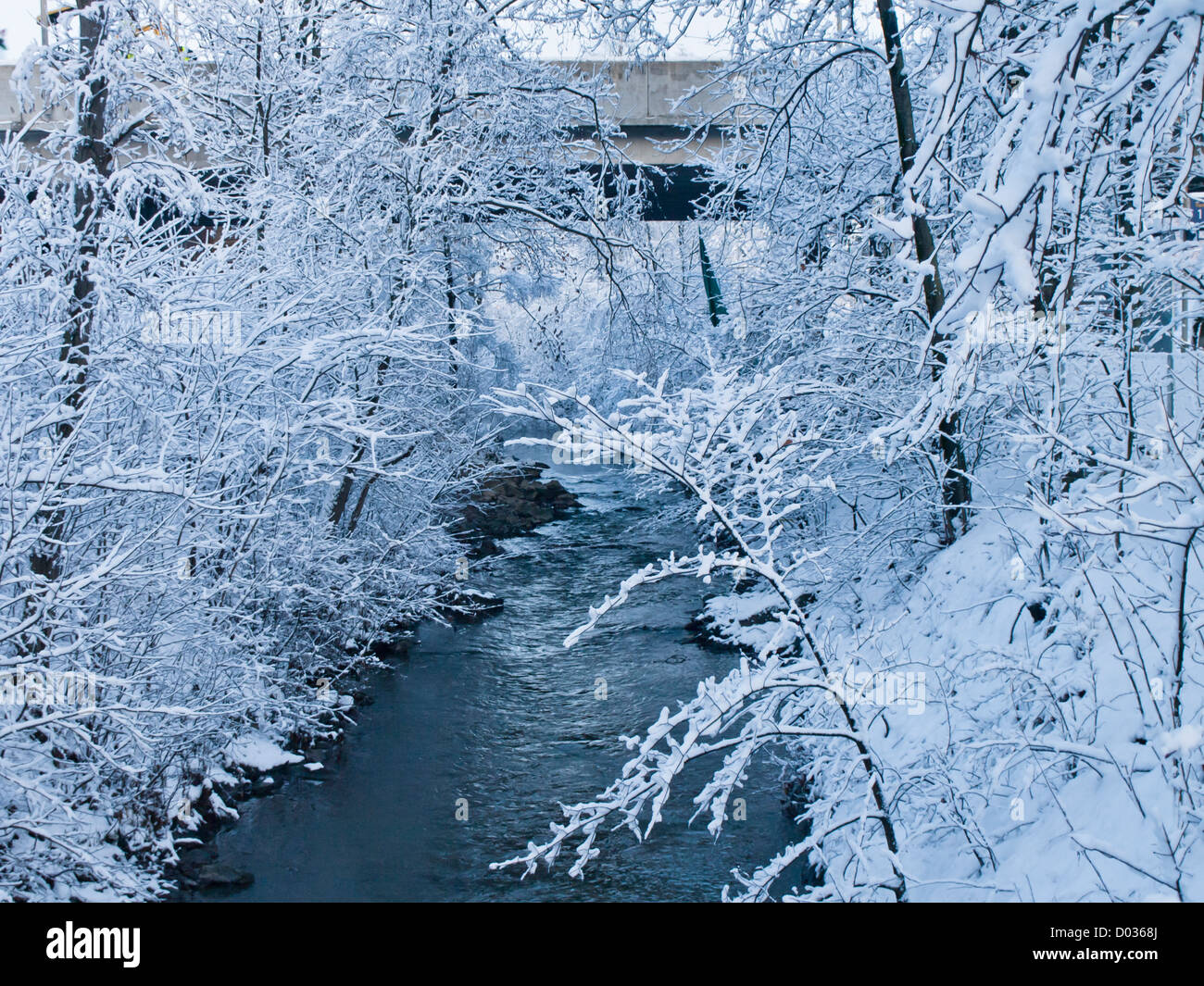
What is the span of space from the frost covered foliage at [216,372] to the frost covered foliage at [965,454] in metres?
2.33

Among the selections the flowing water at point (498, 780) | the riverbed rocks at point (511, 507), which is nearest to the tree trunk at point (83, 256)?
the flowing water at point (498, 780)

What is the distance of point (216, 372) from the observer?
21.4 ft

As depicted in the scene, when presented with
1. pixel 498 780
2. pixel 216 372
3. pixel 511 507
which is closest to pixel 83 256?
pixel 216 372

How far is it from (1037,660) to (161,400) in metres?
5.65

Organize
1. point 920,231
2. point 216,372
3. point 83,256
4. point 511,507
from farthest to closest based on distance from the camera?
point 511,507, point 920,231, point 216,372, point 83,256

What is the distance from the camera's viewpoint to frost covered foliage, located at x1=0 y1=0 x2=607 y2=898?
196 inches

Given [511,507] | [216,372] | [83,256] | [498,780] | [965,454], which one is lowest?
[498,780]

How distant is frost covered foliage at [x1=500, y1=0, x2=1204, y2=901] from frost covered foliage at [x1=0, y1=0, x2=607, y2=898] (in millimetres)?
2329

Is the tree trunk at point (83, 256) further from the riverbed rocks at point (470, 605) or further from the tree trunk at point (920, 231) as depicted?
the riverbed rocks at point (470, 605)

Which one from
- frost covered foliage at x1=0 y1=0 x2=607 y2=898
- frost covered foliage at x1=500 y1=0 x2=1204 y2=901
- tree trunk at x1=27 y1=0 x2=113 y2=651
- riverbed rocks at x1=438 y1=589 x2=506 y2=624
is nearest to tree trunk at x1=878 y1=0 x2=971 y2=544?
frost covered foliage at x1=500 y1=0 x2=1204 y2=901

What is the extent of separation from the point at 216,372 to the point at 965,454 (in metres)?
5.69

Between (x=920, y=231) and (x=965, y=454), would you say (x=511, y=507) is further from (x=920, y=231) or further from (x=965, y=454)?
(x=965, y=454)

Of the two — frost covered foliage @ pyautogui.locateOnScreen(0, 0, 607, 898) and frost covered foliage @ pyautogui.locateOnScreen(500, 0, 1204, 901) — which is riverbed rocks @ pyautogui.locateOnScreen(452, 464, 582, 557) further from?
frost covered foliage @ pyautogui.locateOnScreen(500, 0, 1204, 901)

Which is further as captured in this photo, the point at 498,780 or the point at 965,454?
the point at 498,780
